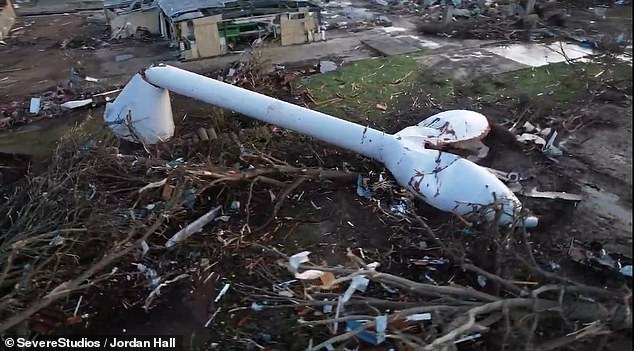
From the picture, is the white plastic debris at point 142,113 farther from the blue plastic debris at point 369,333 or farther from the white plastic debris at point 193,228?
Answer: the blue plastic debris at point 369,333

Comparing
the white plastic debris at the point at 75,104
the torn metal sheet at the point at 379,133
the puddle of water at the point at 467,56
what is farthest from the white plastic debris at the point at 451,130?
the white plastic debris at the point at 75,104

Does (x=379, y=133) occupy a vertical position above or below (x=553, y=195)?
above

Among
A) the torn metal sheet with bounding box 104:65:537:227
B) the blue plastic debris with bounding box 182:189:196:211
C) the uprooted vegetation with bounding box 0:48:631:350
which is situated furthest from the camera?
the blue plastic debris with bounding box 182:189:196:211

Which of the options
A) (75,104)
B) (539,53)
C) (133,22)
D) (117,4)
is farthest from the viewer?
(117,4)

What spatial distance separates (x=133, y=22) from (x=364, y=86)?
19.5ft

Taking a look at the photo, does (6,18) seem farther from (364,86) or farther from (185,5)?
(364,86)

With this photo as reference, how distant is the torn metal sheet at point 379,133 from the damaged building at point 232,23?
3714 mm

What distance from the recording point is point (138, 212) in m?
4.50

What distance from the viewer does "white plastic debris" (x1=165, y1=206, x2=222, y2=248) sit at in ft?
14.4

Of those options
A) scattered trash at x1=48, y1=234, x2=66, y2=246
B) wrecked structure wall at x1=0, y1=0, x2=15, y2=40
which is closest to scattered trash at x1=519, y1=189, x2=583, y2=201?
scattered trash at x1=48, y1=234, x2=66, y2=246

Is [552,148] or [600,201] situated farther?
[552,148]

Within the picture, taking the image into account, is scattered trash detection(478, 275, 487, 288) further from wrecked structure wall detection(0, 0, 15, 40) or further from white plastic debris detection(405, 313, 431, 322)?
wrecked structure wall detection(0, 0, 15, 40)

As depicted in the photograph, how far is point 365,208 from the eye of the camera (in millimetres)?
4812

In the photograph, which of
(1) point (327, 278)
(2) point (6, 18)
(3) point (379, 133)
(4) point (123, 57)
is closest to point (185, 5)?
(4) point (123, 57)
